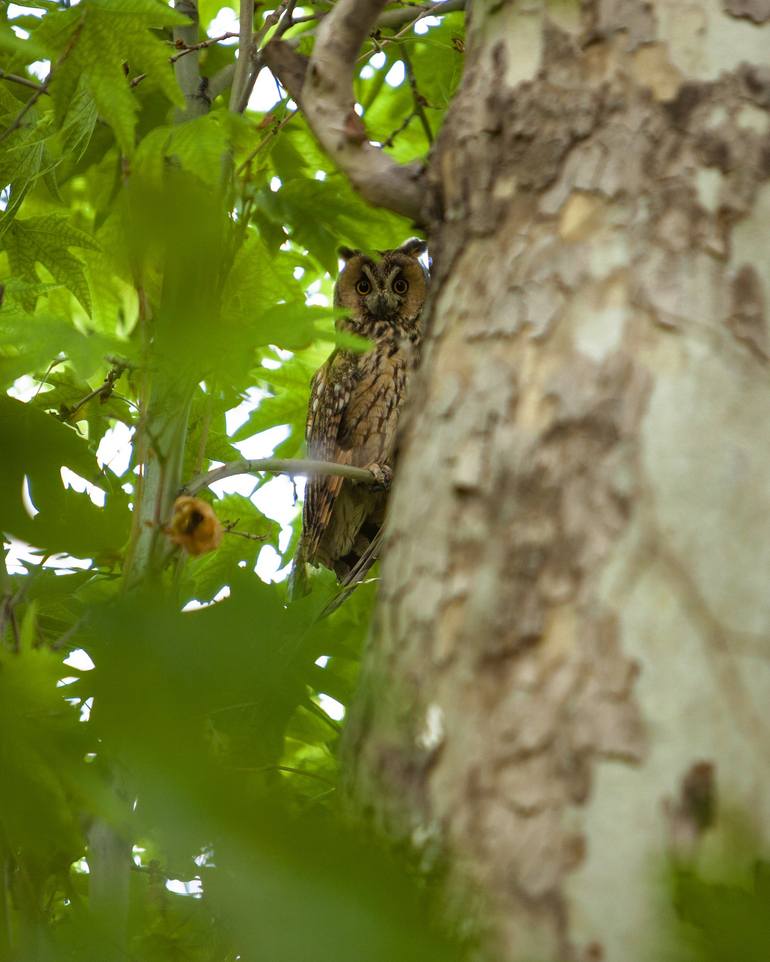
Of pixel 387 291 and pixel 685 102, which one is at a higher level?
pixel 387 291

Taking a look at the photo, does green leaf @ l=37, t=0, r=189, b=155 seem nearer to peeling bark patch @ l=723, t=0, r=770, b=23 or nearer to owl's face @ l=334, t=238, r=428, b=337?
peeling bark patch @ l=723, t=0, r=770, b=23

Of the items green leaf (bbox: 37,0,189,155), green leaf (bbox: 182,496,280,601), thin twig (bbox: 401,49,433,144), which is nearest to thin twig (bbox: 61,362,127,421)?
green leaf (bbox: 182,496,280,601)

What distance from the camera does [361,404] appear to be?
10.4 feet

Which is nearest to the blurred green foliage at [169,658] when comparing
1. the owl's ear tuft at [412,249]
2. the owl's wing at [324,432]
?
the owl's wing at [324,432]

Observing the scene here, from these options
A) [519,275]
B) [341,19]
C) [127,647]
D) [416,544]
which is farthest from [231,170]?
[127,647]

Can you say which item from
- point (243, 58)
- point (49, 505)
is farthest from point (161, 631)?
point (243, 58)

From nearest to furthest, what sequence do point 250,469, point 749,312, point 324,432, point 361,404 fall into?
point 749,312 → point 250,469 → point 324,432 → point 361,404

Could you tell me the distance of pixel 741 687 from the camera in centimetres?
74

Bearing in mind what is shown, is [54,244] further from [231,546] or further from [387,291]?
[387,291]

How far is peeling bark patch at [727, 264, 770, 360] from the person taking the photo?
0.85 meters

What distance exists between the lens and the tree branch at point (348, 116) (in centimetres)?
110

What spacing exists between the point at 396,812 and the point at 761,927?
286 millimetres

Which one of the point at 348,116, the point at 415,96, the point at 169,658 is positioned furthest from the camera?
the point at 415,96

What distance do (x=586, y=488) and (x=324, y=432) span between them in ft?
7.52
